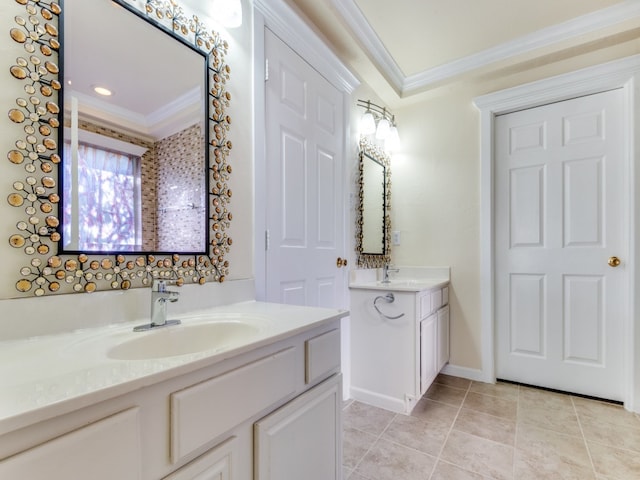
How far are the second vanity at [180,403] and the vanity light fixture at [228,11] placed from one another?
44.6 inches

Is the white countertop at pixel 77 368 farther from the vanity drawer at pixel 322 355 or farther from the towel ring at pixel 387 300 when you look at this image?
the towel ring at pixel 387 300

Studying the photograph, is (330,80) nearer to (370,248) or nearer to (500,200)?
(370,248)

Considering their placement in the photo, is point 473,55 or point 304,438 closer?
point 304,438

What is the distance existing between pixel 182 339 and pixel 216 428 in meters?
0.36

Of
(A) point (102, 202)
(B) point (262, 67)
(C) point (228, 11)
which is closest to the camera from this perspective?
(A) point (102, 202)

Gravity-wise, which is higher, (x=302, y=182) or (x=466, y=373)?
(x=302, y=182)

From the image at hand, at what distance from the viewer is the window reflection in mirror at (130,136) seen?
2.78ft

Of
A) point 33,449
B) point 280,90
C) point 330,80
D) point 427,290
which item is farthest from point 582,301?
point 33,449

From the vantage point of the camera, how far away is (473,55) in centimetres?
228

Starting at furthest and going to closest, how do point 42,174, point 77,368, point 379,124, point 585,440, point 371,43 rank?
1. point 379,124
2. point 371,43
3. point 585,440
4. point 42,174
5. point 77,368

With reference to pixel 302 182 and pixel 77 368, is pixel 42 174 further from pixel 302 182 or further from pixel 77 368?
pixel 302 182

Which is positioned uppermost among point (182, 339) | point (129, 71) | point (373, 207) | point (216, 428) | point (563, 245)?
point (129, 71)

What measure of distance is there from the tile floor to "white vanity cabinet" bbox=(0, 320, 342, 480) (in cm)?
63

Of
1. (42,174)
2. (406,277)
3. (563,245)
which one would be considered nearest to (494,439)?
(406,277)
